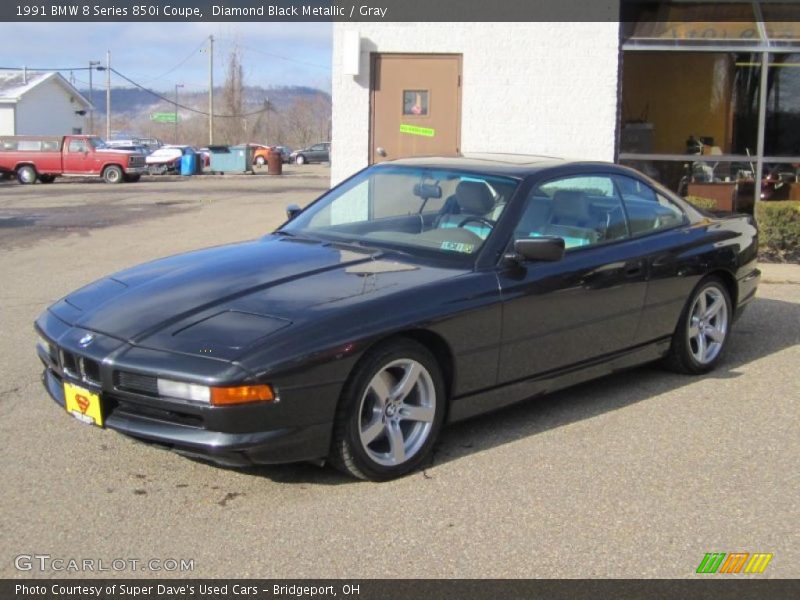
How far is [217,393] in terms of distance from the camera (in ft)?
12.5

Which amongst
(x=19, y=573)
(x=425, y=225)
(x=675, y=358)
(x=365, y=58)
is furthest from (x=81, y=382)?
(x=365, y=58)

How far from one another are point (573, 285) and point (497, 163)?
3.20ft

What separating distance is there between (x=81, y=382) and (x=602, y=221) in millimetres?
3076

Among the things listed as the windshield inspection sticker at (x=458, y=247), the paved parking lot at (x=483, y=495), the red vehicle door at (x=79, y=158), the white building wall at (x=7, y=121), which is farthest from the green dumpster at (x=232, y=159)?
the windshield inspection sticker at (x=458, y=247)

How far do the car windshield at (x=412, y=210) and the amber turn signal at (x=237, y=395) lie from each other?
5.10ft

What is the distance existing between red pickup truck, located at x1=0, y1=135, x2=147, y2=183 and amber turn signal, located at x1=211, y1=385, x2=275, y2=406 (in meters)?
31.6

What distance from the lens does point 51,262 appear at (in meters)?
11.3

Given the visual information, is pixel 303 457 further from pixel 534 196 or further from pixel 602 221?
pixel 602 221

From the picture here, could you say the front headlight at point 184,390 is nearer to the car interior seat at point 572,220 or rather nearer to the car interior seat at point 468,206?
the car interior seat at point 468,206

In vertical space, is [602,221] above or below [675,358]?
above

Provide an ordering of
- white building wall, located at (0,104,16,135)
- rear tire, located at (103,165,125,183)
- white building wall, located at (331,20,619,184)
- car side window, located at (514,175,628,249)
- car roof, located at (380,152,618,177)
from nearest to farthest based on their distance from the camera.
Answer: car side window, located at (514,175,628,249) < car roof, located at (380,152,618,177) < white building wall, located at (331,20,619,184) < rear tire, located at (103,165,125,183) < white building wall, located at (0,104,16,135)

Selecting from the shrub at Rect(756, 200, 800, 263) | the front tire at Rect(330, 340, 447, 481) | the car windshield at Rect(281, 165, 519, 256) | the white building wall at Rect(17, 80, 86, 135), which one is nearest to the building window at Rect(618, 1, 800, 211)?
the shrub at Rect(756, 200, 800, 263)

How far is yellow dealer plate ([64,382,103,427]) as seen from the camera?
4082 millimetres

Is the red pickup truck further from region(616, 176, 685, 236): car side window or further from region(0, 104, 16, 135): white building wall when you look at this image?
region(616, 176, 685, 236): car side window
